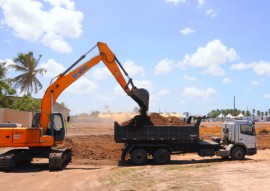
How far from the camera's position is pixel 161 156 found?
19.8m

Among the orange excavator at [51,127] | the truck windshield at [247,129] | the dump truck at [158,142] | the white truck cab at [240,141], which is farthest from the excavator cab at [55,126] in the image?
the truck windshield at [247,129]

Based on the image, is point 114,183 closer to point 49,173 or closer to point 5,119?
point 49,173

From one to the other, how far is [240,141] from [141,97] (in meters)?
6.17

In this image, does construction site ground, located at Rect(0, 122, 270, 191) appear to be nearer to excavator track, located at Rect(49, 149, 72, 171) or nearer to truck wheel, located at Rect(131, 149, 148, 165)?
excavator track, located at Rect(49, 149, 72, 171)

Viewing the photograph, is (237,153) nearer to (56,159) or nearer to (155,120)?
(155,120)

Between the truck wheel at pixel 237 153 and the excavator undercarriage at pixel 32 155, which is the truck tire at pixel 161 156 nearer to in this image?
the truck wheel at pixel 237 153

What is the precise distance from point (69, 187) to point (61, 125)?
6067mm

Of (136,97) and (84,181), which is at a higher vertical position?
(136,97)

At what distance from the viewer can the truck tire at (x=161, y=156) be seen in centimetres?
1970

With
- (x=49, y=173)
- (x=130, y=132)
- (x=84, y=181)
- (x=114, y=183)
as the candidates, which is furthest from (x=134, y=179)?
(x=130, y=132)

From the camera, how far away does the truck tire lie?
19.7 m

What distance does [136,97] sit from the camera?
19656mm

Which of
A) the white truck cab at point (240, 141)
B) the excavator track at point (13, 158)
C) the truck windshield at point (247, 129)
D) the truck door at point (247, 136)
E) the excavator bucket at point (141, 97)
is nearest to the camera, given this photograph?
the excavator track at point (13, 158)

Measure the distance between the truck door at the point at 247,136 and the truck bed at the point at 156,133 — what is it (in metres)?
2.92
